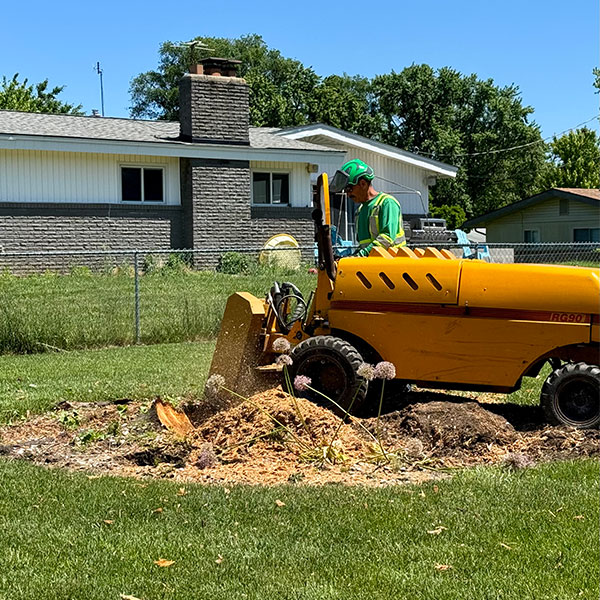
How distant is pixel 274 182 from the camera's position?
2602cm

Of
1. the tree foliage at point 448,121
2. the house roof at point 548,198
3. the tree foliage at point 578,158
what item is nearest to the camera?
the house roof at point 548,198

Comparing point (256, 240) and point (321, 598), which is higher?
point (256, 240)

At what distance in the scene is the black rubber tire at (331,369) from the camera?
22.6 feet

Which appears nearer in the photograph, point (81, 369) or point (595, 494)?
point (595, 494)

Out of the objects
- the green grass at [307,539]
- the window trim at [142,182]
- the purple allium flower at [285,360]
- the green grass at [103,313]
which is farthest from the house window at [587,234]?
the green grass at [307,539]

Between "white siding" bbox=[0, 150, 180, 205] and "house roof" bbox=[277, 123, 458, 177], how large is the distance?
585cm

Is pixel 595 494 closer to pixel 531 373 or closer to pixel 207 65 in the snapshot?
pixel 531 373

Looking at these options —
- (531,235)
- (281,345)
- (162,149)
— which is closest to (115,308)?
(281,345)

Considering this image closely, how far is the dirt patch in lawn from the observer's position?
Answer: 20.1 feet

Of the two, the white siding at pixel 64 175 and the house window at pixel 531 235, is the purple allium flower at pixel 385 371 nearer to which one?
the white siding at pixel 64 175

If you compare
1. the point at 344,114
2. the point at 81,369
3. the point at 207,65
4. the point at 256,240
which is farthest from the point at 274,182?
the point at 344,114

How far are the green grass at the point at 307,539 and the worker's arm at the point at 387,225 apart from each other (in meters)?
2.09

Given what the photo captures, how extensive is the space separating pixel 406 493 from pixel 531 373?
1.84 meters

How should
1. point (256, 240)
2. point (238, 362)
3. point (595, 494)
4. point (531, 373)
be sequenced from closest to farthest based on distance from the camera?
point (595, 494) < point (531, 373) < point (238, 362) < point (256, 240)
